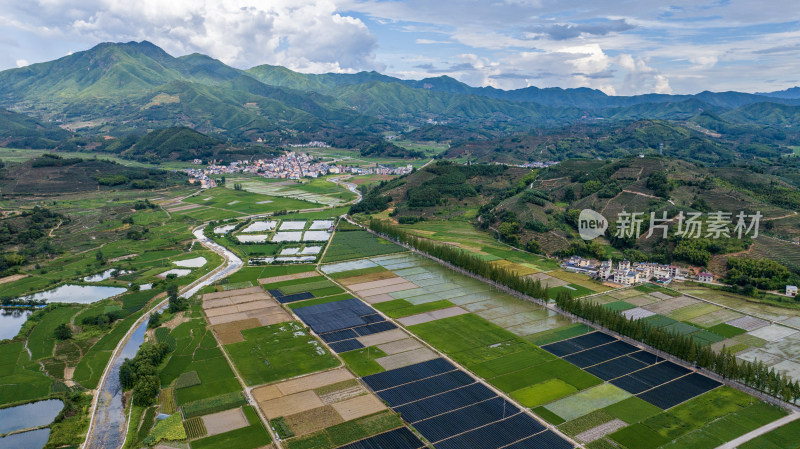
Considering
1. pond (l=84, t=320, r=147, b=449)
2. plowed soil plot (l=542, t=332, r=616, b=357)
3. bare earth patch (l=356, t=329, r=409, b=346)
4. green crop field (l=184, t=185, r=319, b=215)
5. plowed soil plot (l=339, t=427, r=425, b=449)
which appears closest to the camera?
plowed soil plot (l=339, t=427, r=425, b=449)

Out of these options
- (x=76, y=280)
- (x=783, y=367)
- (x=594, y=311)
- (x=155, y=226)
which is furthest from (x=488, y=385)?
(x=155, y=226)

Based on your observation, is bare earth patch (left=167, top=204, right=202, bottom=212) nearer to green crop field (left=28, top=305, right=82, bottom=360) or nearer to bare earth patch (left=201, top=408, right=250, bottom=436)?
green crop field (left=28, top=305, right=82, bottom=360)

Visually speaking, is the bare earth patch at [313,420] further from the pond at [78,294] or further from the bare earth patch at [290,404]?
the pond at [78,294]

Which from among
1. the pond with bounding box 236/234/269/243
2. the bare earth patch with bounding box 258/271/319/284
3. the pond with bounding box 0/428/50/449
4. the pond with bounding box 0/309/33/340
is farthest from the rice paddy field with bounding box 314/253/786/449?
the pond with bounding box 0/309/33/340

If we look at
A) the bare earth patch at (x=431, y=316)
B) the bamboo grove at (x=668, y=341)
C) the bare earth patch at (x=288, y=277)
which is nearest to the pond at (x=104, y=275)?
the bare earth patch at (x=288, y=277)

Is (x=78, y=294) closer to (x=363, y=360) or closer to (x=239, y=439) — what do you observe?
(x=363, y=360)

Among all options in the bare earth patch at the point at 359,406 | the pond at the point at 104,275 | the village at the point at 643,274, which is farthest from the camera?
the pond at the point at 104,275
